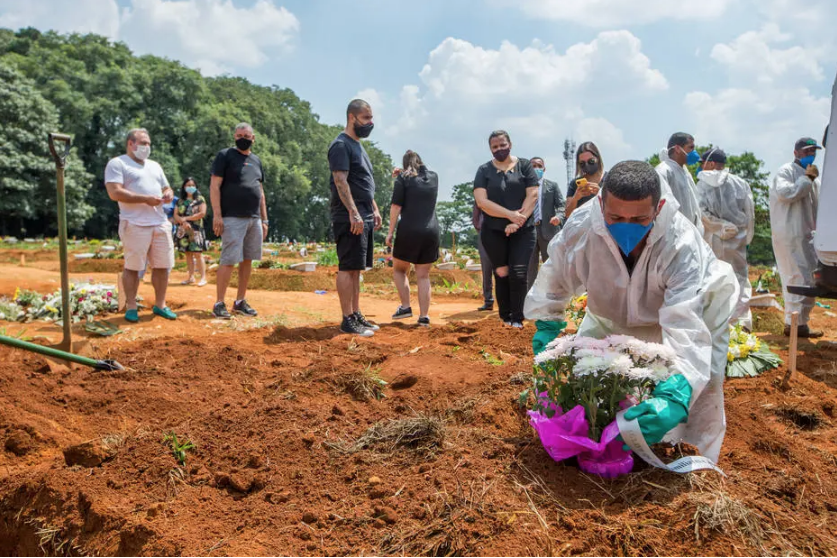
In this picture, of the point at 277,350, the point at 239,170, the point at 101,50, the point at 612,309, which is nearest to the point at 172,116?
the point at 101,50

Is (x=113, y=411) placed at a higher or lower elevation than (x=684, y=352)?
lower

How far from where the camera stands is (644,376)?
203 centimetres

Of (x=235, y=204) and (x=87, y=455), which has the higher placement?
(x=235, y=204)

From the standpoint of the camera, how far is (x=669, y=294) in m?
2.29

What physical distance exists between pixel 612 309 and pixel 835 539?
1.09 meters

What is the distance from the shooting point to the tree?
82.1 ft

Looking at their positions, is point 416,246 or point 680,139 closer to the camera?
point 680,139

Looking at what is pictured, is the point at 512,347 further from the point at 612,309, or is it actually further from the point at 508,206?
the point at 612,309

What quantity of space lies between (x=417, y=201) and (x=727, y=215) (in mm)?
3194

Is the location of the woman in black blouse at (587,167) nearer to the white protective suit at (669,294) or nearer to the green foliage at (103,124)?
the white protective suit at (669,294)

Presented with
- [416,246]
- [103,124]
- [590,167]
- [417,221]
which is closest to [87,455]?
[416,246]

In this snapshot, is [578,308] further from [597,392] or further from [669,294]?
[597,392]

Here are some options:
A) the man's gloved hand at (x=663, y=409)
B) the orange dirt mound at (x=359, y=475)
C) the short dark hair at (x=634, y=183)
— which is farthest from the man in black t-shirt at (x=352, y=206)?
the man's gloved hand at (x=663, y=409)

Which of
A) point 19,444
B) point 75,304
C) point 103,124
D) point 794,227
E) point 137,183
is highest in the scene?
point 103,124
